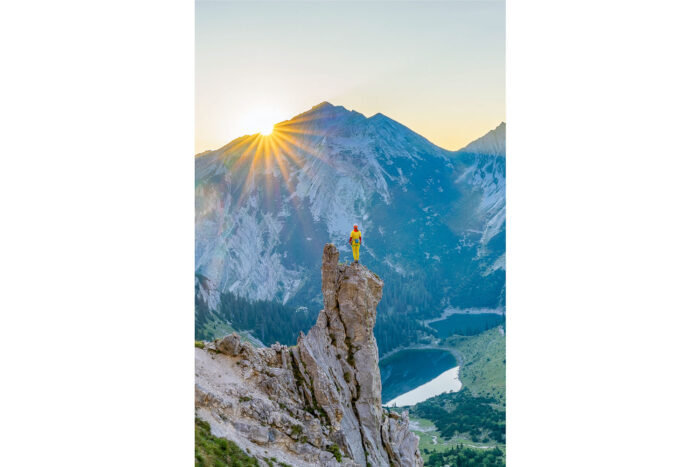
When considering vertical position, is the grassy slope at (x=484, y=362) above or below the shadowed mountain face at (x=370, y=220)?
below

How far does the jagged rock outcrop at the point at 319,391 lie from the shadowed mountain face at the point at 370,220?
27378 mm

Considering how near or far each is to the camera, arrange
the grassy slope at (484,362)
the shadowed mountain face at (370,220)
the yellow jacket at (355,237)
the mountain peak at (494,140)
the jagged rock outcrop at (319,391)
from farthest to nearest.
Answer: the shadowed mountain face at (370,220), the grassy slope at (484,362), the mountain peak at (494,140), the yellow jacket at (355,237), the jagged rock outcrop at (319,391)

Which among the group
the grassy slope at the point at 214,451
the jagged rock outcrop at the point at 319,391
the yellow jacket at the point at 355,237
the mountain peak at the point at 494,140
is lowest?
the grassy slope at the point at 214,451

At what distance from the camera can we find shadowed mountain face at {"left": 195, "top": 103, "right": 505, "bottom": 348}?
54.7m

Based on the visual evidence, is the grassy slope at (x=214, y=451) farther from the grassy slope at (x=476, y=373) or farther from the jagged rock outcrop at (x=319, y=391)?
the grassy slope at (x=476, y=373)

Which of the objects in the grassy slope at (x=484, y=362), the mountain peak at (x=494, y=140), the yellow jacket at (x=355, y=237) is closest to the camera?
the yellow jacket at (x=355, y=237)

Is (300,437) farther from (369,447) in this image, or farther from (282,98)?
(282,98)

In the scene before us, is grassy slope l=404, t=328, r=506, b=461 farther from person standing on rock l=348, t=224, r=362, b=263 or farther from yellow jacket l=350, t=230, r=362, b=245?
yellow jacket l=350, t=230, r=362, b=245

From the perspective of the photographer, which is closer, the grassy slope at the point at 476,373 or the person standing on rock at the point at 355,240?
the person standing on rock at the point at 355,240

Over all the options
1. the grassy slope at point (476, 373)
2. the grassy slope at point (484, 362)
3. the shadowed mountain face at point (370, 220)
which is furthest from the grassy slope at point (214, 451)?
the shadowed mountain face at point (370, 220)

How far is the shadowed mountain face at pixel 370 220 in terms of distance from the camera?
180 feet

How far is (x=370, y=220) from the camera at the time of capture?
7356 cm

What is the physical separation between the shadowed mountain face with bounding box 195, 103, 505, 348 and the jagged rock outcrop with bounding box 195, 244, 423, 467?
1078 inches
